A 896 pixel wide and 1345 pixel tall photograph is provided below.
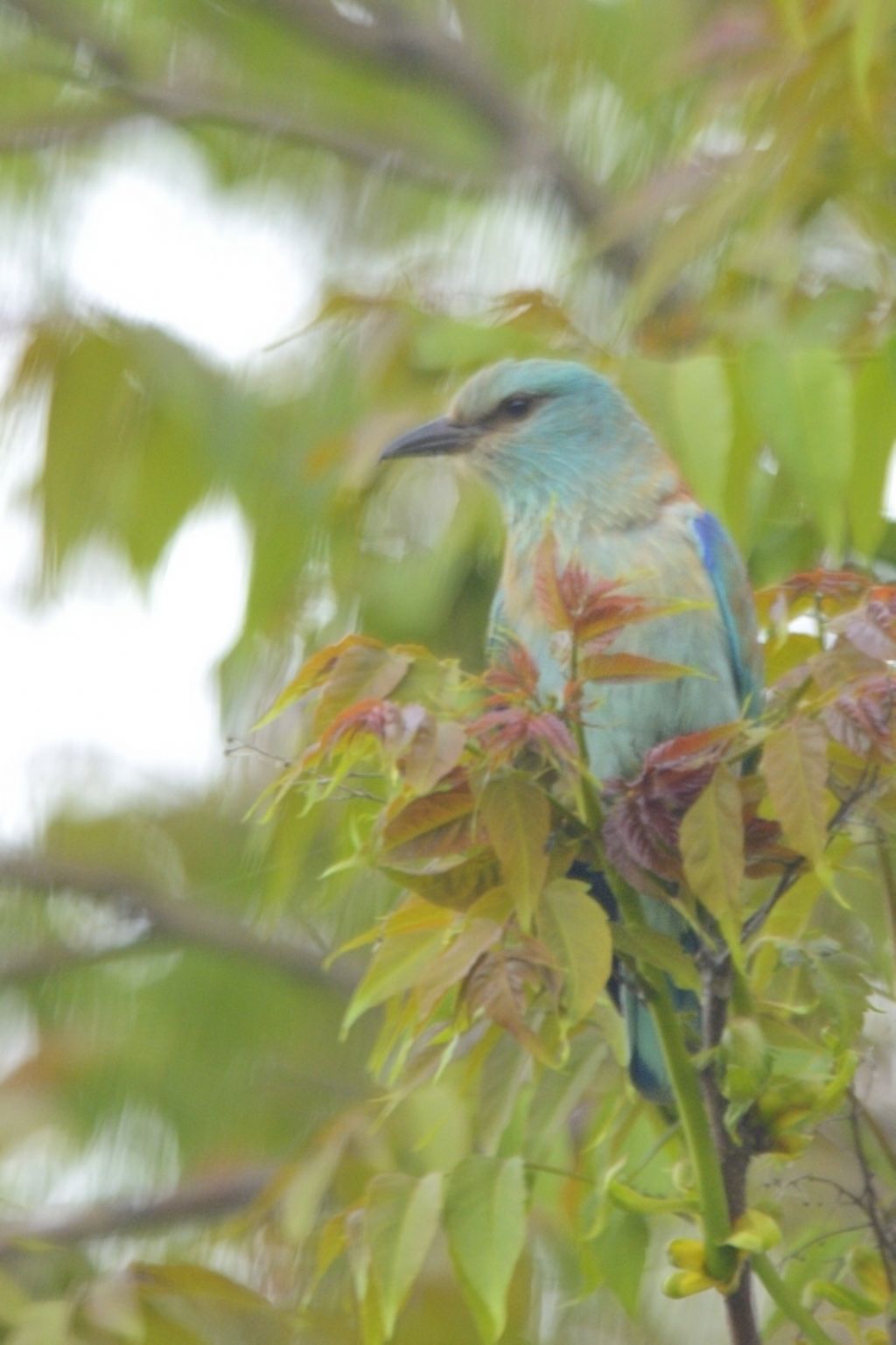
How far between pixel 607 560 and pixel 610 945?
1.67 meters

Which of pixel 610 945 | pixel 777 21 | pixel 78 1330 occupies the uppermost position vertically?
pixel 777 21

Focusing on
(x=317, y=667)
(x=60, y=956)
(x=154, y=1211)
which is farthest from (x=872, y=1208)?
(x=60, y=956)

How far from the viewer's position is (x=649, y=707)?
3.47 meters

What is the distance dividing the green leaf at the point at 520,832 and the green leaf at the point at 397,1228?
544 mm

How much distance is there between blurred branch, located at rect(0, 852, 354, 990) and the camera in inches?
189

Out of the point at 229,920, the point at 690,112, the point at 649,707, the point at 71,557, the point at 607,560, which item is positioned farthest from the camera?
the point at 690,112

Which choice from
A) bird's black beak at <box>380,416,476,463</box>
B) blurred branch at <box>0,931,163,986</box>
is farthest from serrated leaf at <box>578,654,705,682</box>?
blurred branch at <box>0,931,163,986</box>

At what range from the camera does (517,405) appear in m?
4.10

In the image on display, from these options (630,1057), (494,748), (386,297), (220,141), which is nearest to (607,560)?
(386,297)

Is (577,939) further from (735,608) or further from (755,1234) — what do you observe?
(735,608)

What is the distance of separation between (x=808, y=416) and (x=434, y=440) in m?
1.04

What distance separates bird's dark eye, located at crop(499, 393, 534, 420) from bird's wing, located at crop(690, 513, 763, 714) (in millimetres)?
575

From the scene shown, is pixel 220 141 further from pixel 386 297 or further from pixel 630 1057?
pixel 630 1057

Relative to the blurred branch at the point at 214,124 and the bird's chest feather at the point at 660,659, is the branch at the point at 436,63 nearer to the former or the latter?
the blurred branch at the point at 214,124
